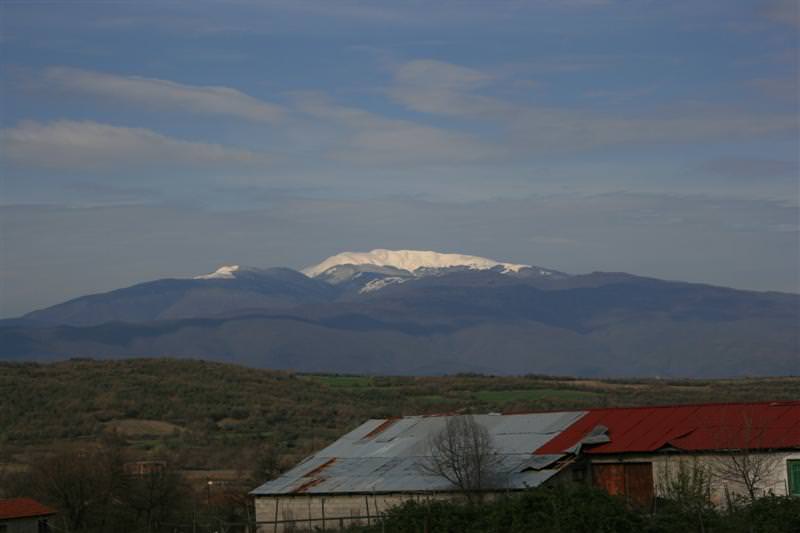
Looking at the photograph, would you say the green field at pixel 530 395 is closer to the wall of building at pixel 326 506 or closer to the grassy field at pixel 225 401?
the grassy field at pixel 225 401

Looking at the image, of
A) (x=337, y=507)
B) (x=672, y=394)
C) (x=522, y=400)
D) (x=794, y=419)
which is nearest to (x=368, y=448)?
(x=337, y=507)

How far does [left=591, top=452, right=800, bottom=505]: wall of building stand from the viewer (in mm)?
34969

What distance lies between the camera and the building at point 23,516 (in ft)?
127

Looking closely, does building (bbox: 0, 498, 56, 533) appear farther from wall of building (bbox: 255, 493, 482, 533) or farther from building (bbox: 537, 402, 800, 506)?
building (bbox: 537, 402, 800, 506)

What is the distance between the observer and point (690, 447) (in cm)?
3647

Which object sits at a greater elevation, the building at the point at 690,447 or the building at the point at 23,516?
the building at the point at 690,447

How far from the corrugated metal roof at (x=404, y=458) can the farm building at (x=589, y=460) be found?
4cm

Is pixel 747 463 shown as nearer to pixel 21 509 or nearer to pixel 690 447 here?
pixel 690 447

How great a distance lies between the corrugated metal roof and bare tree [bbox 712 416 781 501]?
4.61 metres

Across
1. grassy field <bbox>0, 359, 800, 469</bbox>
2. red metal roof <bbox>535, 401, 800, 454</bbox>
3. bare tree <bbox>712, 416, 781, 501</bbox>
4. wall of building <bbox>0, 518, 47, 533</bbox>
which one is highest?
grassy field <bbox>0, 359, 800, 469</bbox>

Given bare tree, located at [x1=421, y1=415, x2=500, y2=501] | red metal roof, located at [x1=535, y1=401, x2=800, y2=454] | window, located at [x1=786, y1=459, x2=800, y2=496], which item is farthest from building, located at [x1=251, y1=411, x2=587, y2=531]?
window, located at [x1=786, y1=459, x2=800, y2=496]

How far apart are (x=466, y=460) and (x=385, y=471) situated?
3.93 meters

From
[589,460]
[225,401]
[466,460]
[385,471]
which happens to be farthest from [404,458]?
[225,401]

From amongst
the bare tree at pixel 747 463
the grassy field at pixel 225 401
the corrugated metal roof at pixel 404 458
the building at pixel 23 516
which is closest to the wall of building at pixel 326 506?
the corrugated metal roof at pixel 404 458
